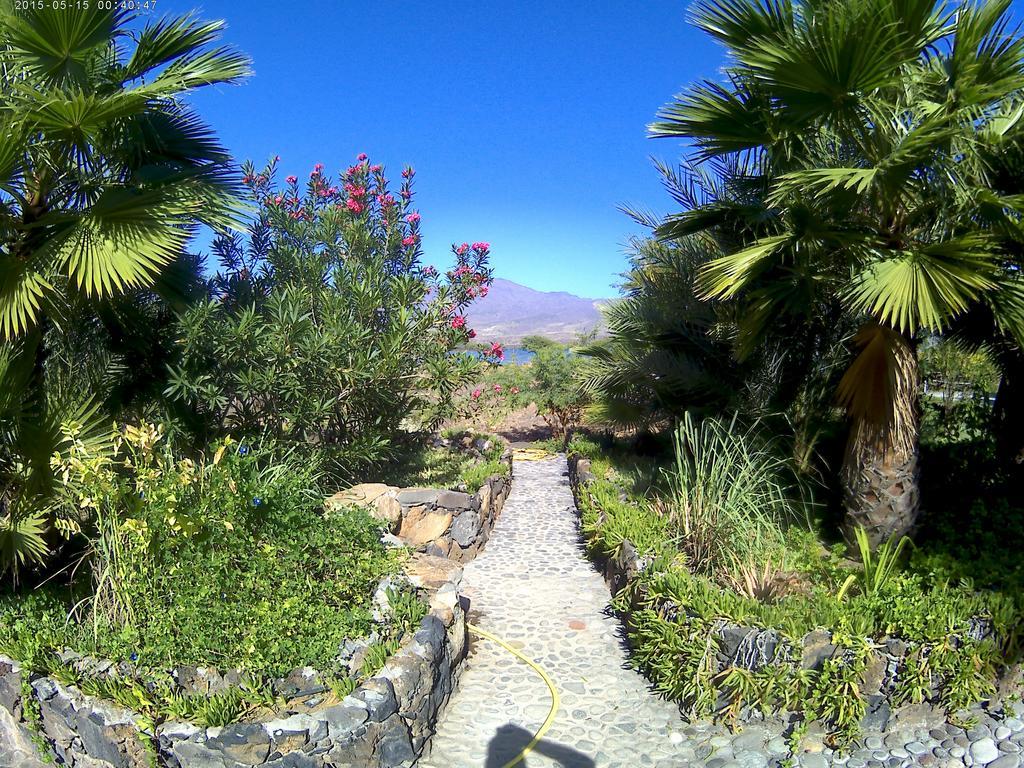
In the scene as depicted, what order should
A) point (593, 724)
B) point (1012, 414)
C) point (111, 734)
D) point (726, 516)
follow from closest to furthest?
point (111, 734), point (593, 724), point (726, 516), point (1012, 414)

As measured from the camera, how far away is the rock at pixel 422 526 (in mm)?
6655

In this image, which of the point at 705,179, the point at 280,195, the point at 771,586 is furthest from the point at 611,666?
the point at 280,195

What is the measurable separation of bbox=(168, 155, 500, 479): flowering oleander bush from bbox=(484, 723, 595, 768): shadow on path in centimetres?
323

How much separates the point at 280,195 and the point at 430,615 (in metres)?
5.62

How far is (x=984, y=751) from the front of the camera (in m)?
3.45

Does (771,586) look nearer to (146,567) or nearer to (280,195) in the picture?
(146,567)

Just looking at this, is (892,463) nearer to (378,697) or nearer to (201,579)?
(378,697)

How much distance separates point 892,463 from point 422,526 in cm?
417

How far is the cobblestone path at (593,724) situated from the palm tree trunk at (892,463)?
141cm

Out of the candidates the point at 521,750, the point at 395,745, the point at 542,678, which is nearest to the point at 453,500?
the point at 542,678

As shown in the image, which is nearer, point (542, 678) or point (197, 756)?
point (197, 756)

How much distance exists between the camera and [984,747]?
348 centimetres

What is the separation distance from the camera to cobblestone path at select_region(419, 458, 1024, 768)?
138 inches

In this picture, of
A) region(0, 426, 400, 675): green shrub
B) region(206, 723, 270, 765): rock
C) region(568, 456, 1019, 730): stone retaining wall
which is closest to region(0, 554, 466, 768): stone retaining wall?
region(206, 723, 270, 765): rock
